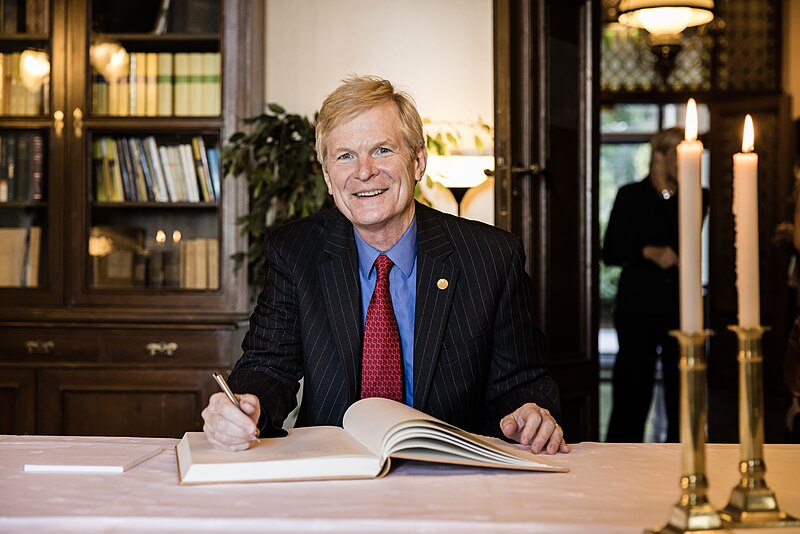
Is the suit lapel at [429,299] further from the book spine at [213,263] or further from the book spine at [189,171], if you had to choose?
the book spine at [189,171]

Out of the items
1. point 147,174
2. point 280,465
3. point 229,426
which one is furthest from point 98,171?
point 280,465

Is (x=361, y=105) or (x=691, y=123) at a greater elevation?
(x=361, y=105)

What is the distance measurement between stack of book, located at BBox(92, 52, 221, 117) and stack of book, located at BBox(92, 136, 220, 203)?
0.39 ft

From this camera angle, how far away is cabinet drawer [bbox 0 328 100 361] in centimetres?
391

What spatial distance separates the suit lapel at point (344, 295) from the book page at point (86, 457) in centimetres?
47

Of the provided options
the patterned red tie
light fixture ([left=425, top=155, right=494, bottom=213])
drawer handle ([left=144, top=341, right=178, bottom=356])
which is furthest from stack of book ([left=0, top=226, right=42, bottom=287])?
the patterned red tie

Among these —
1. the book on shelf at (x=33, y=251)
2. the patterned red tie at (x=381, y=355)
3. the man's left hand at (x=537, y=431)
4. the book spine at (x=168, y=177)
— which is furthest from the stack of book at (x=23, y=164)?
the man's left hand at (x=537, y=431)

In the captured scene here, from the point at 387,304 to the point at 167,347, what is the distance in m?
2.08

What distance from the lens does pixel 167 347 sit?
12.8ft

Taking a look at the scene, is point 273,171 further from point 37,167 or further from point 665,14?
point 665,14

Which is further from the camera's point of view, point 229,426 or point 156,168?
point 156,168

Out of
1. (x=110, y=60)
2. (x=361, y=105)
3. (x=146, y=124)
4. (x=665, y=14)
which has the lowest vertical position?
(x=361, y=105)

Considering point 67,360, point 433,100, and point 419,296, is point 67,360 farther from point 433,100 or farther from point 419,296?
point 419,296

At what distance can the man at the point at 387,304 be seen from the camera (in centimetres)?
197
